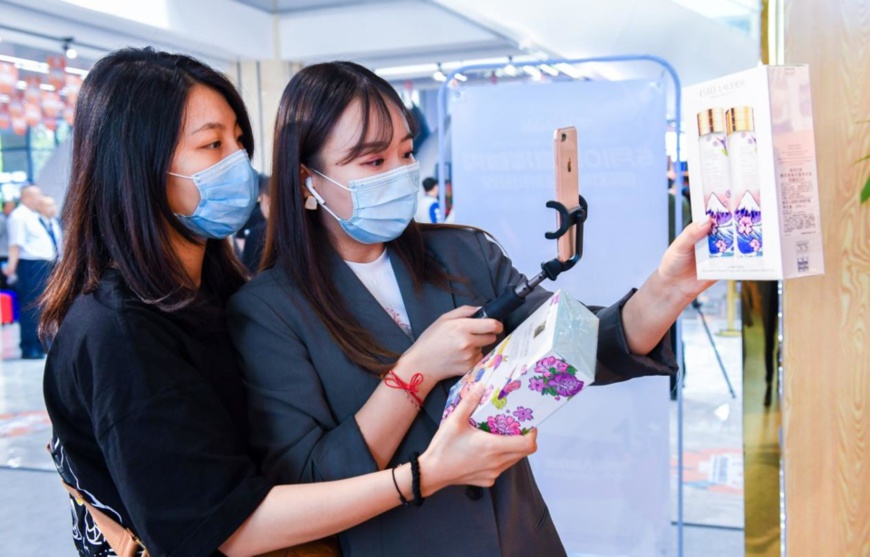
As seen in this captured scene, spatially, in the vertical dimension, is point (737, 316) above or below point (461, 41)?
below

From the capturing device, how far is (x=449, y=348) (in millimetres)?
1142

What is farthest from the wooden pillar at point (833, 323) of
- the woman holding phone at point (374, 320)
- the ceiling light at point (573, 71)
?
the ceiling light at point (573, 71)

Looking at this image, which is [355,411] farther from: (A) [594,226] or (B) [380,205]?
(A) [594,226]

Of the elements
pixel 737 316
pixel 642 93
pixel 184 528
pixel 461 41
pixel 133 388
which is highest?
pixel 461 41

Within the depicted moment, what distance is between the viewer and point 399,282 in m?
1.35

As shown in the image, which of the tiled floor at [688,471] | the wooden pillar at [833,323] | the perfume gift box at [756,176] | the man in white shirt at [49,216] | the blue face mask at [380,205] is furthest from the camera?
the man in white shirt at [49,216]

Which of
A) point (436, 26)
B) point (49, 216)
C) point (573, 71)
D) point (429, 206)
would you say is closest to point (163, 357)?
point (429, 206)

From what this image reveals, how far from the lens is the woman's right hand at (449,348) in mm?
1142

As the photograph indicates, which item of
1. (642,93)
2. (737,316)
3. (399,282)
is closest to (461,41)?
(737,316)

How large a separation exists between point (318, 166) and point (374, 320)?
10.9 inches

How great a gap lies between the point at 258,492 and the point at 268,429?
5.0 inches

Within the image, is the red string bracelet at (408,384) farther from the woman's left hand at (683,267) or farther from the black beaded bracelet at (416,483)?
the woman's left hand at (683,267)

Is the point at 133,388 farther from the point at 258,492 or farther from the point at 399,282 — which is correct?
the point at 399,282

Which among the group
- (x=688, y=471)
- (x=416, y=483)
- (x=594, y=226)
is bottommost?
(x=688, y=471)
